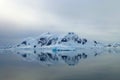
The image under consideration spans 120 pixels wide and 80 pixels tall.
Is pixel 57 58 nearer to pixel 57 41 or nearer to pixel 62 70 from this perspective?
pixel 62 70

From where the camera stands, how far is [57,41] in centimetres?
15325

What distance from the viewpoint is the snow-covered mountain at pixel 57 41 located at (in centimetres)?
15212

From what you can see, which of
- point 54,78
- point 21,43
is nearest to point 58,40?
point 21,43

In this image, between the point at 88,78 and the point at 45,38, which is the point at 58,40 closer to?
the point at 45,38

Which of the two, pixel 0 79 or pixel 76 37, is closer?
pixel 0 79

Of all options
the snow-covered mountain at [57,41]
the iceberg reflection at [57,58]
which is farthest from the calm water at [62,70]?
the snow-covered mountain at [57,41]

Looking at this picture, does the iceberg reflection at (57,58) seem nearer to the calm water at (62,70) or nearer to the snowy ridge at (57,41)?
the calm water at (62,70)

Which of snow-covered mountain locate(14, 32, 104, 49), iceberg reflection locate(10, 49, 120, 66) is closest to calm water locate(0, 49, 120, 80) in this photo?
iceberg reflection locate(10, 49, 120, 66)

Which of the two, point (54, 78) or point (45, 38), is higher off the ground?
point (45, 38)

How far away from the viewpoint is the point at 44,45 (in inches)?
6403

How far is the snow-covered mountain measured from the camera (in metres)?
152

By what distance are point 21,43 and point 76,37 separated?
1701 inches

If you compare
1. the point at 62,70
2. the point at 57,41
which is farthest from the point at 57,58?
the point at 57,41

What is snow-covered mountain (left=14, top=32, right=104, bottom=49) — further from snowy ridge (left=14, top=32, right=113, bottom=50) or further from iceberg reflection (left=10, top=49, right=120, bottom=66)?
iceberg reflection (left=10, top=49, right=120, bottom=66)
